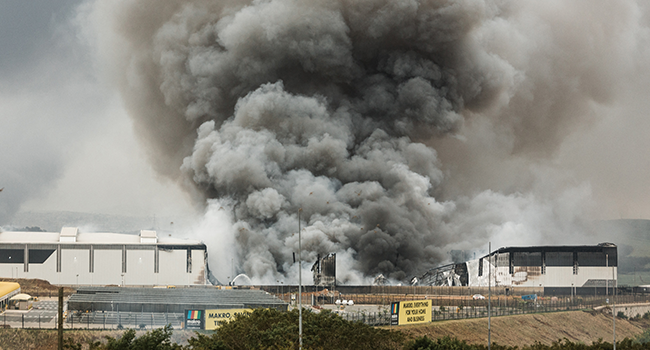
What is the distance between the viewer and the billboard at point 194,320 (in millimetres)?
33188

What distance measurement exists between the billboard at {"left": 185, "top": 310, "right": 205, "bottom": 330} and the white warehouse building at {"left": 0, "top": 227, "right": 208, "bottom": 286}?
2705 centimetres

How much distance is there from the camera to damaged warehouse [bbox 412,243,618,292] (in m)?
61.2

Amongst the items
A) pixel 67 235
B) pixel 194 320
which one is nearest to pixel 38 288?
pixel 67 235

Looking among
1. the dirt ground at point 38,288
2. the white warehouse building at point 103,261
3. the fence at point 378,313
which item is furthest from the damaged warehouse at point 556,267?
the dirt ground at point 38,288

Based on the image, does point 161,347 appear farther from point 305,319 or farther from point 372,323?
point 372,323

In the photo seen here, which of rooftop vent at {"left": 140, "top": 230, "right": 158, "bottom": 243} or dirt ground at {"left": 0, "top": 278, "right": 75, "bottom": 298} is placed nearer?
dirt ground at {"left": 0, "top": 278, "right": 75, "bottom": 298}

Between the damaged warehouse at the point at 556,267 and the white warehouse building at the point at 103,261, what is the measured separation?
20.6 metres

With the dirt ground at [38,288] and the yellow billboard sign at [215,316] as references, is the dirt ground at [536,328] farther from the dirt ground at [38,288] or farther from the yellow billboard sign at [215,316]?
the dirt ground at [38,288]

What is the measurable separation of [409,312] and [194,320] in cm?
1199

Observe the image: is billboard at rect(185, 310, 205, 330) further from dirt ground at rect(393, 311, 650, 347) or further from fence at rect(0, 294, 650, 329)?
dirt ground at rect(393, 311, 650, 347)

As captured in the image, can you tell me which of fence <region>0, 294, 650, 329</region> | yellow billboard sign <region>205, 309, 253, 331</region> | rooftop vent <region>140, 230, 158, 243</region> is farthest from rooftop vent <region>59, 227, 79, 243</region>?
yellow billboard sign <region>205, 309, 253, 331</region>

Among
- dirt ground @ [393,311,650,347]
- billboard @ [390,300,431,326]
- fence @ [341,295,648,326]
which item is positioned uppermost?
billboard @ [390,300,431,326]

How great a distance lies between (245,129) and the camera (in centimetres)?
6825

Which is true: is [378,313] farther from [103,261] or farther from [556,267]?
[103,261]
